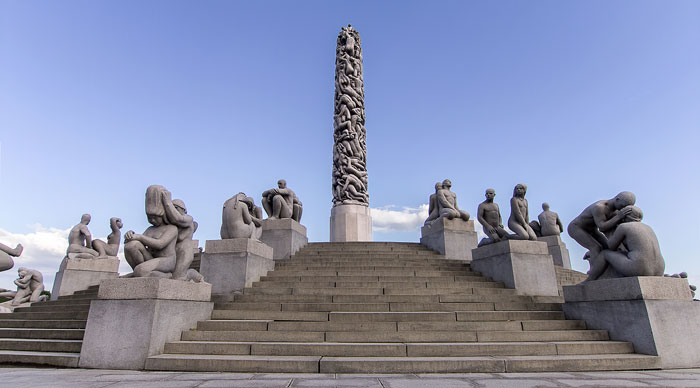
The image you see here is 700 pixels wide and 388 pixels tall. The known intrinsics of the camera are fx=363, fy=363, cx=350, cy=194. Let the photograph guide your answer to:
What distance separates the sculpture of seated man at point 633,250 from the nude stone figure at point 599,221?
0.13m

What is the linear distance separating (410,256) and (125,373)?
9.21m

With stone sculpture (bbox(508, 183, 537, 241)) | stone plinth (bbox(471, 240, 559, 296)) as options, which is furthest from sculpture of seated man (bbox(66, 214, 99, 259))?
stone sculpture (bbox(508, 183, 537, 241))

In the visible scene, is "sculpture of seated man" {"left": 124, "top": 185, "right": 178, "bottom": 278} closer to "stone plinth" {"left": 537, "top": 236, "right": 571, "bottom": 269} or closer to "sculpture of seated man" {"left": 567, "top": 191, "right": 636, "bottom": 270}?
"sculpture of seated man" {"left": 567, "top": 191, "right": 636, "bottom": 270}

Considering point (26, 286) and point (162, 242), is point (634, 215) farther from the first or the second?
point (26, 286)

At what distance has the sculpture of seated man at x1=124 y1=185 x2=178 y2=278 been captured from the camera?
6.48 metres

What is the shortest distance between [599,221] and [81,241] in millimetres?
16702

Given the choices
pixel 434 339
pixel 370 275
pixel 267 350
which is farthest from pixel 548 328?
pixel 267 350

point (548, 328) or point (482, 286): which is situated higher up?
point (482, 286)

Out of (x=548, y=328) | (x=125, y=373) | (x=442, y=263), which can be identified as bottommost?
(x=125, y=373)

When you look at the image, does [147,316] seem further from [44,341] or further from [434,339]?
[434,339]

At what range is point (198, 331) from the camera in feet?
21.4

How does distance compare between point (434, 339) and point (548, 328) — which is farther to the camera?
point (548, 328)

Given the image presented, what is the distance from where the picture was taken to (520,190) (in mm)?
10398

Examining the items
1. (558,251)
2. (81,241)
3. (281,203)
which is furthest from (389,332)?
(81,241)
